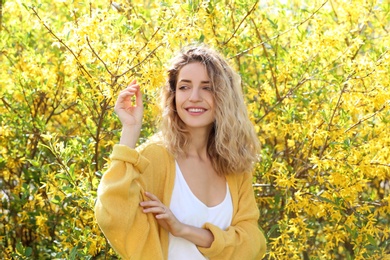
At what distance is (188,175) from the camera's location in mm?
2873

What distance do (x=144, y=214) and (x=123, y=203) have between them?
99 millimetres

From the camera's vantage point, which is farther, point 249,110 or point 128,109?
point 249,110

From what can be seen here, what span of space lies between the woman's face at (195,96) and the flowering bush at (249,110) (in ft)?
0.72

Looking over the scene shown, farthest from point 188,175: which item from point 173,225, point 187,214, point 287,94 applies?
point 287,94

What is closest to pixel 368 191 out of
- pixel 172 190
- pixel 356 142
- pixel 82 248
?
pixel 356 142

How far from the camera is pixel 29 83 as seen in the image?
390cm

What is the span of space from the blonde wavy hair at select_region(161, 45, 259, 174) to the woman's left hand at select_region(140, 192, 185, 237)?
0.76 ft

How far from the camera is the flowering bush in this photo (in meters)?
3.30

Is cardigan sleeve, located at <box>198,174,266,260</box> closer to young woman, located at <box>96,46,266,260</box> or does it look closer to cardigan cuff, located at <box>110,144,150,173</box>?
young woman, located at <box>96,46,266,260</box>

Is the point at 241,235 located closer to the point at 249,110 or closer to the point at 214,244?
the point at 214,244

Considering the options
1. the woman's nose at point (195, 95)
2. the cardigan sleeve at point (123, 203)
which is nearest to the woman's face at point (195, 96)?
the woman's nose at point (195, 95)

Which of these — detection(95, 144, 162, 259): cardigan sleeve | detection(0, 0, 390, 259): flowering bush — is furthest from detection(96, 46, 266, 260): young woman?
detection(0, 0, 390, 259): flowering bush

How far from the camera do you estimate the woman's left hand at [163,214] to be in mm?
2650

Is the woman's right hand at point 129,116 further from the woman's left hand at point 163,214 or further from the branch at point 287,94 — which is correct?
the branch at point 287,94
